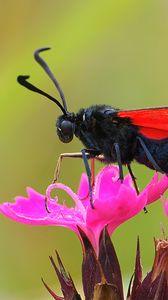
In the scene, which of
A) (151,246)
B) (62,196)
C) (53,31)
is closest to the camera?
(151,246)

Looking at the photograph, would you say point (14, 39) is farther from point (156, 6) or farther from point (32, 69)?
point (156, 6)

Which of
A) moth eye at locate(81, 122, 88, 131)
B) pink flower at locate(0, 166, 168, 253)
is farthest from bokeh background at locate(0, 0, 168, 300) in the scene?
moth eye at locate(81, 122, 88, 131)

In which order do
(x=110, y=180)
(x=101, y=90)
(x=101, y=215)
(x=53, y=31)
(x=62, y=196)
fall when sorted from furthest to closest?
(x=101, y=90) → (x=62, y=196) → (x=53, y=31) → (x=110, y=180) → (x=101, y=215)

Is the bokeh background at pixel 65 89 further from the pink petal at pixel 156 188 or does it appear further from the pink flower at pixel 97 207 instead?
the pink petal at pixel 156 188

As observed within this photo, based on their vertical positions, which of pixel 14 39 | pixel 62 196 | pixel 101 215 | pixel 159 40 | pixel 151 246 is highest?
pixel 14 39

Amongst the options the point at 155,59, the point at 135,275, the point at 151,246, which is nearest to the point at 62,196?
the point at 151,246

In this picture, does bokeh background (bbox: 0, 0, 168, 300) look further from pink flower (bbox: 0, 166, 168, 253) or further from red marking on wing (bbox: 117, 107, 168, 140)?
red marking on wing (bbox: 117, 107, 168, 140)

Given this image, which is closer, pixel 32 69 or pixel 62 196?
pixel 32 69
